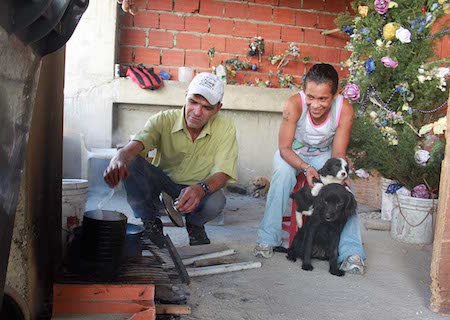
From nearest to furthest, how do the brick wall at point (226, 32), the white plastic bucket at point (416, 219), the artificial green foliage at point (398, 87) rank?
the white plastic bucket at point (416, 219), the artificial green foliage at point (398, 87), the brick wall at point (226, 32)

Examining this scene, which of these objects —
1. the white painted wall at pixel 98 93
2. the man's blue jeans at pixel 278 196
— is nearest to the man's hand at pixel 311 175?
the man's blue jeans at pixel 278 196

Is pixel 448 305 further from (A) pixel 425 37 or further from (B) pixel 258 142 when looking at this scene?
(B) pixel 258 142

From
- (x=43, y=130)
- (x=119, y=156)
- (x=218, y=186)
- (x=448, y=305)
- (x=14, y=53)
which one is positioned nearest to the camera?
(x=14, y=53)

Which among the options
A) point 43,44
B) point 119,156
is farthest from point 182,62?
point 43,44

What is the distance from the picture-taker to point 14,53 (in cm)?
106

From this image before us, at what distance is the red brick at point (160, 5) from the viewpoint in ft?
17.9

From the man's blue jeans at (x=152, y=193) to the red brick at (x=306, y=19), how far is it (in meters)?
3.41

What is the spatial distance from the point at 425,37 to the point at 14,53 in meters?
3.99

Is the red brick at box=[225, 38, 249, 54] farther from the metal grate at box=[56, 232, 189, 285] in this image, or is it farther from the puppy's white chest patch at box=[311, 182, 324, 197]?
the metal grate at box=[56, 232, 189, 285]

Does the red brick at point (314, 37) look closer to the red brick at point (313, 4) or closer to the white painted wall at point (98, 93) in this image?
the red brick at point (313, 4)

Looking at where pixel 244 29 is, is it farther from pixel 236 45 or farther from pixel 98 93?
pixel 98 93

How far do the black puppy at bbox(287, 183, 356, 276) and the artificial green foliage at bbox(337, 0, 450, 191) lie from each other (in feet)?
4.17

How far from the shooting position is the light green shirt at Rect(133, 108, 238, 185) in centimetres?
312

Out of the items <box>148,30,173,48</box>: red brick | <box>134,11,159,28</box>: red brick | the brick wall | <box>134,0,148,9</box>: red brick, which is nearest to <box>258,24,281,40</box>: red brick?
the brick wall
